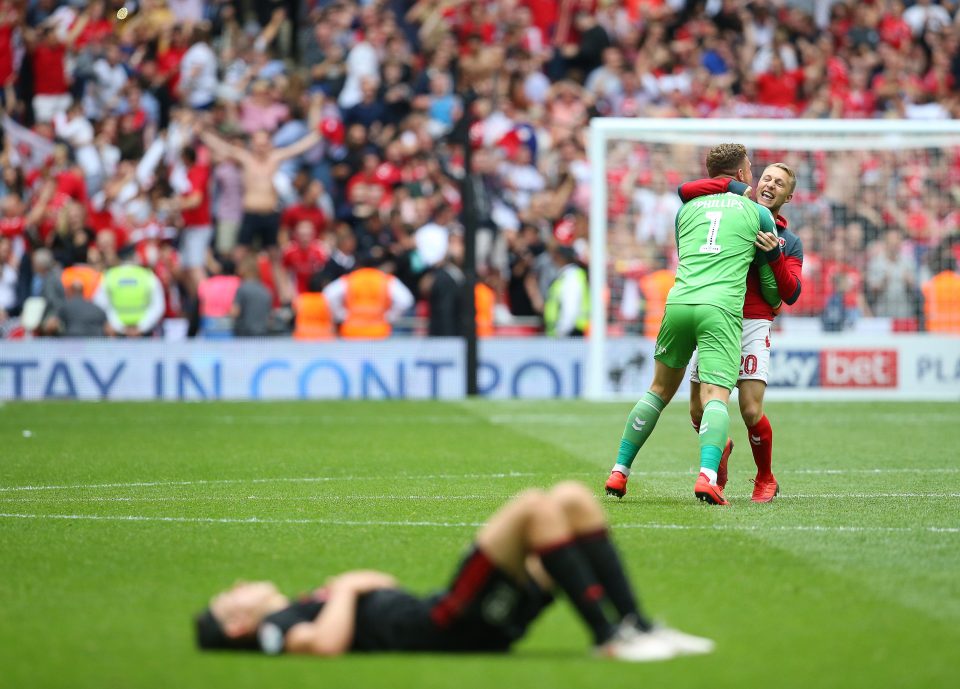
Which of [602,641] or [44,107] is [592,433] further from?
[44,107]

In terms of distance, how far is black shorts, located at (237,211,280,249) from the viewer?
2127 centimetres

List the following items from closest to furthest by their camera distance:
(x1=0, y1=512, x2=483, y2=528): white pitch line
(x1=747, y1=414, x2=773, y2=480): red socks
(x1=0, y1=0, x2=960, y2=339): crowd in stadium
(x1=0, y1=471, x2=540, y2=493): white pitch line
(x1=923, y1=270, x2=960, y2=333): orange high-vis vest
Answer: (x1=0, y1=512, x2=483, y2=528): white pitch line < (x1=747, y1=414, x2=773, y2=480): red socks < (x1=0, y1=471, x2=540, y2=493): white pitch line < (x1=923, y1=270, x2=960, y2=333): orange high-vis vest < (x1=0, y1=0, x2=960, y2=339): crowd in stadium

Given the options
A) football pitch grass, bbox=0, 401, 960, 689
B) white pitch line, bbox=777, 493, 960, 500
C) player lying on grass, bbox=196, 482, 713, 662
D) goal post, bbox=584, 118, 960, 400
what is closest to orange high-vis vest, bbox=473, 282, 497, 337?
goal post, bbox=584, 118, 960, 400

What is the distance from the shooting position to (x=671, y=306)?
922cm

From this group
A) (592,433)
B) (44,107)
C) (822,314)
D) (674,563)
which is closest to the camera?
(674,563)

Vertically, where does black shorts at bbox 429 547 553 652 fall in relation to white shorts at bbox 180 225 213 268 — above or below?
below

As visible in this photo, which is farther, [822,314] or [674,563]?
[822,314]

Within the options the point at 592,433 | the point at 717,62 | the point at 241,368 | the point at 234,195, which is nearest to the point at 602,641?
the point at 592,433

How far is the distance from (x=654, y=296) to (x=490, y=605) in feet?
50.5

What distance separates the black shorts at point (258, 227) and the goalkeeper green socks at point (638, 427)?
12.5m

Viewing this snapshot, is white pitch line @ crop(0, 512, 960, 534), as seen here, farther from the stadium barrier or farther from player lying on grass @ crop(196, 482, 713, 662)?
the stadium barrier

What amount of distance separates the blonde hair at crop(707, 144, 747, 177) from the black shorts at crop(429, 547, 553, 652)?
477 centimetres

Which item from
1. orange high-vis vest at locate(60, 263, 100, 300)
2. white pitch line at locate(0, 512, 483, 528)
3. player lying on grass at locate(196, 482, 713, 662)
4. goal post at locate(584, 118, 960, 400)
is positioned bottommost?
white pitch line at locate(0, 512, 483, 528)

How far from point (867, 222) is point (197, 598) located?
49.7 feet
